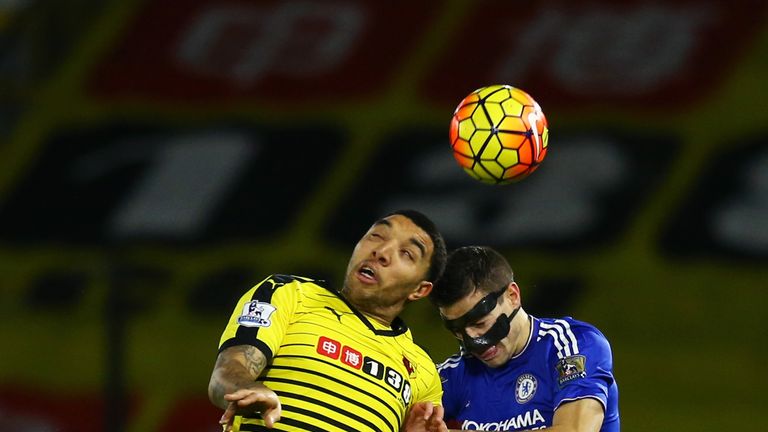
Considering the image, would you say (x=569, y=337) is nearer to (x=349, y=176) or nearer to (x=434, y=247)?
(x=434, y=247)

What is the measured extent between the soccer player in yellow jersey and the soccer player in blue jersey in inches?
7.1

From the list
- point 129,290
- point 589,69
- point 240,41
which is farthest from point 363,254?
point 240,41

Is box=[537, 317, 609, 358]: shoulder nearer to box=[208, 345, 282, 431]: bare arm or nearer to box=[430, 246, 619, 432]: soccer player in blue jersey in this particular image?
box=[430, 246, 619, 432]: soccer player in blue jersey

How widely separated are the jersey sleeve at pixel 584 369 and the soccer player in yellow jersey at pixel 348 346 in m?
0.46

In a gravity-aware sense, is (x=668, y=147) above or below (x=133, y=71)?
below

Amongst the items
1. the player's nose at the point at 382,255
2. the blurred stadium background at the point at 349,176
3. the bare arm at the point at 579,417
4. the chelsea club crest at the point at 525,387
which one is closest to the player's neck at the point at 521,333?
the chelsea club crest at the point at 525,387

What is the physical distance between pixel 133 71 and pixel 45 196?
1.74 m

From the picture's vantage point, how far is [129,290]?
→ 9.49 metres

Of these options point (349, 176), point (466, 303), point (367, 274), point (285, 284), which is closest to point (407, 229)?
point (367, 274)

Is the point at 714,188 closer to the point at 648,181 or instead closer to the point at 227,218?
the point at 648,181

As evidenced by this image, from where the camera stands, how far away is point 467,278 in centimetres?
500

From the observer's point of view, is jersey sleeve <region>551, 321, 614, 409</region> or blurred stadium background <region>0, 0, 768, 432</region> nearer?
jersey sleeve <region>551, 321, 614, 409</region>

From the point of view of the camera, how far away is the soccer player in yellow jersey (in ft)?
14.3

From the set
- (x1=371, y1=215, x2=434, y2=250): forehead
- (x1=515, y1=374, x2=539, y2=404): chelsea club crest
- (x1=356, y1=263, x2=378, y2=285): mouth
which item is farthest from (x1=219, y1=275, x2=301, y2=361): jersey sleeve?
(x1=515, y1=374, x2=539, y2=404): chelsea club crest
